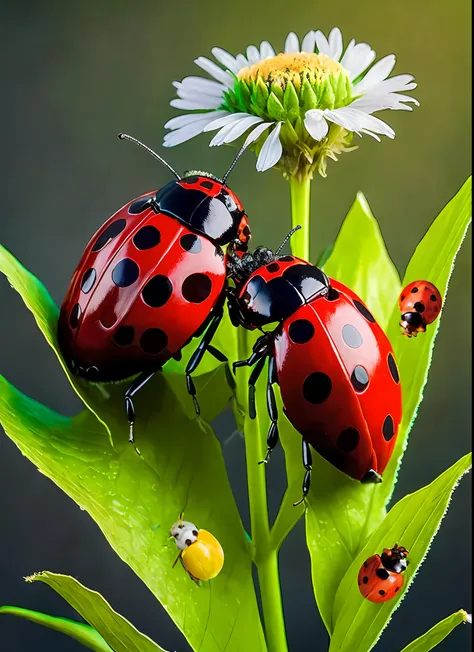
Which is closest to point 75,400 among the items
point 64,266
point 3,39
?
point 64,266

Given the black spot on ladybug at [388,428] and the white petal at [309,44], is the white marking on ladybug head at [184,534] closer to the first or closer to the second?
the black spot on ladybug at [388,428]

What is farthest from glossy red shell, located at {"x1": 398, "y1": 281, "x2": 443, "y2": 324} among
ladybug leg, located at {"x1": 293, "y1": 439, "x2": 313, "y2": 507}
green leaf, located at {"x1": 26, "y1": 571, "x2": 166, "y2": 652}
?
green leaf, located at {"x1": 26, "y1": 571, "x2": 166, "y2": 652}

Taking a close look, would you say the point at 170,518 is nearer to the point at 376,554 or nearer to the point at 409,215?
the point at 376,554

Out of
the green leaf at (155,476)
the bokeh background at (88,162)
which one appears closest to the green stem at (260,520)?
the green leaf at (155,476)

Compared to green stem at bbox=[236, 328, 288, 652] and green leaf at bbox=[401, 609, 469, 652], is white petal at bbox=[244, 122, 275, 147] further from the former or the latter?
green leaf at bbox=[401, 609, 469, 652]

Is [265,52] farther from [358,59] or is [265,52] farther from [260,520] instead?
[260,520]

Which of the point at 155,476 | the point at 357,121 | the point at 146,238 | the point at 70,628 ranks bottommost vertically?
the point at 70,628

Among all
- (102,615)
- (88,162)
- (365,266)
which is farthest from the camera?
(88,162)

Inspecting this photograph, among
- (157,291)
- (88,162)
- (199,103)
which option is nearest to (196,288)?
(157,291)
